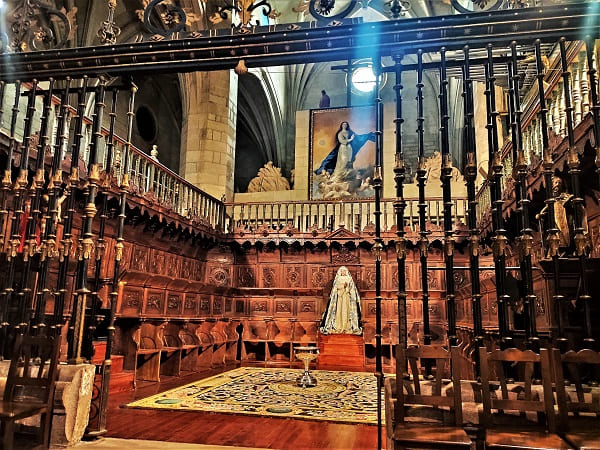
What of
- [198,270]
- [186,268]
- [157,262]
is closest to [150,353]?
[157,262]

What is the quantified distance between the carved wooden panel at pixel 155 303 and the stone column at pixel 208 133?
15.1 ft

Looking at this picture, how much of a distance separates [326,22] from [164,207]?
5.83 m

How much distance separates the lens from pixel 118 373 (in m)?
5.77

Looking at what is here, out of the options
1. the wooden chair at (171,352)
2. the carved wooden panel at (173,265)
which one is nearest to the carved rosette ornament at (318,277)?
the carved wooden panel at (173,265)

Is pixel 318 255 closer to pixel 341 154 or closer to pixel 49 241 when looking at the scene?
pixel 341 154

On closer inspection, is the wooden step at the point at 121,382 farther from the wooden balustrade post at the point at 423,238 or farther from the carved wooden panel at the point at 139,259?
the wooden balustrade post at the point at 423,238

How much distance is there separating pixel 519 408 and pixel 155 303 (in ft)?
20.6

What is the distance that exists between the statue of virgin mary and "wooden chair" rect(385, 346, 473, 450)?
23.2 ft

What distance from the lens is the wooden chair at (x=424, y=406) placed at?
1935 mm

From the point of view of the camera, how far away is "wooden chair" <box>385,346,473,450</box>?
193 centimetres

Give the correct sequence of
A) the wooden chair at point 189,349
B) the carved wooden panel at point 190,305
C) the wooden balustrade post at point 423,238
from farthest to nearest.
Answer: the carved wooden panel at point 190,305, the wooden chair at point 189,349, the wooden balustrade post at point 423,238

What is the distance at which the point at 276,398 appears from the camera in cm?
535

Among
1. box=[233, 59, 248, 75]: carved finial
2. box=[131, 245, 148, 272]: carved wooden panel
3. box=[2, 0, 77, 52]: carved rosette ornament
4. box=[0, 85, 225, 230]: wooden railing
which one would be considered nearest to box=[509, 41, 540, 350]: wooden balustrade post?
box=[233, 59, 248, 75]: carved finial

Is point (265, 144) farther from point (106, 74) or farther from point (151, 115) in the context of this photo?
point (106, 74)
